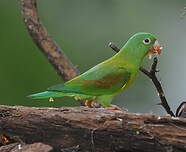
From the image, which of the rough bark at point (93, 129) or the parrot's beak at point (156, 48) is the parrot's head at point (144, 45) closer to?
the parrot's beak at point (156, 48)

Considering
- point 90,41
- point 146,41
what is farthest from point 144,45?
point 90,41

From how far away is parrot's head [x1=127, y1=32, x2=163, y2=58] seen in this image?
1.84 metres

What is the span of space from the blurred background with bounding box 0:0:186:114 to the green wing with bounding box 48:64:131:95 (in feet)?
3.76

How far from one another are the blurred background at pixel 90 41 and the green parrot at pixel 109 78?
111 centimetres

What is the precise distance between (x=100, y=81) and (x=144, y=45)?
0.17 m

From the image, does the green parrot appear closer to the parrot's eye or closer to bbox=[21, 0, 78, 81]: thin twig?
the parrot's eye

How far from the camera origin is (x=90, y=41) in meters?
3.45

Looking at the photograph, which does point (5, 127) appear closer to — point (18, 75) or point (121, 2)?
point (18, 75)

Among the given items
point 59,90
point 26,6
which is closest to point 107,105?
point 59,90

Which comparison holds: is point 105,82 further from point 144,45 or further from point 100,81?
point 144,45

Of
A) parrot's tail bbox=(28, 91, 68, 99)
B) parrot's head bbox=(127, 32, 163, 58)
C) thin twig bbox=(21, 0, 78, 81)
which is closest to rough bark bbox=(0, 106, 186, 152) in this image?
parrot's tail bbox=(28, 91, 68, 99)

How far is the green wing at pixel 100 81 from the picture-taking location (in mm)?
1787

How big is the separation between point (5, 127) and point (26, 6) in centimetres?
60

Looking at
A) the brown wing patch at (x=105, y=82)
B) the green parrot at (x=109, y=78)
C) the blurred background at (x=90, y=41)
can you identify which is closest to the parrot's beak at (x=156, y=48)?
the green parrot at (x=109, y=78)
